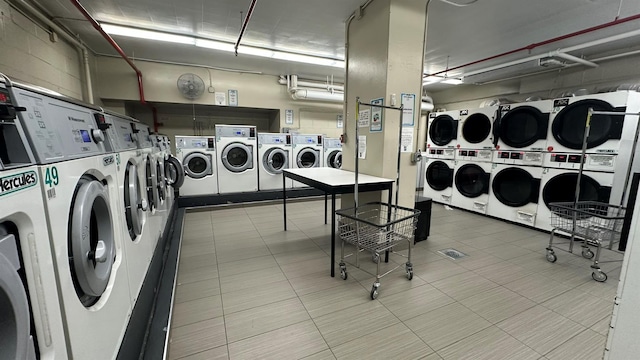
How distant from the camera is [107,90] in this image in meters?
4.40

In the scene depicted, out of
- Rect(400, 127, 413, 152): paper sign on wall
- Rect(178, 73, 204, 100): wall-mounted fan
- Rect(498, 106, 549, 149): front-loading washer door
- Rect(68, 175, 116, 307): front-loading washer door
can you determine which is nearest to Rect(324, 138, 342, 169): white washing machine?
Rect(178, 73, 204, 100): wall-mounted fan

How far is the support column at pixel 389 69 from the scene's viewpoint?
2.54 meters

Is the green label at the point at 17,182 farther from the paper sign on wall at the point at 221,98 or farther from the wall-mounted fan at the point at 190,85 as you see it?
the paper sign on wall at the point at 221,98

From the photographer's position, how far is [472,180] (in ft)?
14.5

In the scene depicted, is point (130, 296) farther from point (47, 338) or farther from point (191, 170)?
point (191, 170)

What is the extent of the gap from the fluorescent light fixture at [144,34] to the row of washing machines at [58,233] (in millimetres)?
2789

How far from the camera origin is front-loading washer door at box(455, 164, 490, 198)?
4.18 meters

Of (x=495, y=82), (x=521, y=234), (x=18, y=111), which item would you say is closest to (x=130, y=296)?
(x=18, y=111)

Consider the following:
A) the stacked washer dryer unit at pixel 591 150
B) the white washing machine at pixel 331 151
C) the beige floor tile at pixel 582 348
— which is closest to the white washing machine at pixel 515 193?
the stacked washer dryer unit at pixel 591 150

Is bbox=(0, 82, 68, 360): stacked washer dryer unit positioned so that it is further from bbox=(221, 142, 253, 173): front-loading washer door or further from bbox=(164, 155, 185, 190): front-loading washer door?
bbox=(221, 142, 253, 173): front-loading washer door

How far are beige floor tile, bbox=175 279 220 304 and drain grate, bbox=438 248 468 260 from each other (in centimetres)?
236

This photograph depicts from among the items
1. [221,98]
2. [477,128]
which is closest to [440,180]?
[477,128]

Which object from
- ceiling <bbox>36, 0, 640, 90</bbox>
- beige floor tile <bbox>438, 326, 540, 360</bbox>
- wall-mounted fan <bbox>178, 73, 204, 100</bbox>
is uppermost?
ceiling <bbox>36, 0, 640, 90</bbox>

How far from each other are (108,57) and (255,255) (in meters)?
4.47
